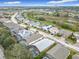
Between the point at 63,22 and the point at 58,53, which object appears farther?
the point at 63,22

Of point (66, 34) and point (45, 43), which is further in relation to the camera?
point (66, 34)

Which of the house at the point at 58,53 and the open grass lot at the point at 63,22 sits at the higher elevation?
the house at the point at 58,53

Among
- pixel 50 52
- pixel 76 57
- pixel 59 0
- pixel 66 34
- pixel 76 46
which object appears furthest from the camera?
pixel 59 0

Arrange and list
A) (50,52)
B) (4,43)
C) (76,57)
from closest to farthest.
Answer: (76,57) < (50,52) < (4,43)

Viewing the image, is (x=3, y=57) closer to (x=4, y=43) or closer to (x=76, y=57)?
(x=4, y=43)

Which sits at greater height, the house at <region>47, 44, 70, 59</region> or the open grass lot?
the house at <region>47, 44, 70, 59</region>

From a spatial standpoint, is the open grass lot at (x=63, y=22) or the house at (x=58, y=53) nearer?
the house at (x=58, y=53)

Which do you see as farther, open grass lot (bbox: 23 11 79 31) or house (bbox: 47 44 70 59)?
open grass lot (bbox: 23 11 79 31)

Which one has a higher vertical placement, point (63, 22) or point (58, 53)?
point (58, 53)

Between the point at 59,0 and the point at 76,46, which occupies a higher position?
the point at 59,0

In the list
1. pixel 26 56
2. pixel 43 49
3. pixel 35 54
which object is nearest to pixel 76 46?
pixel 43 49
